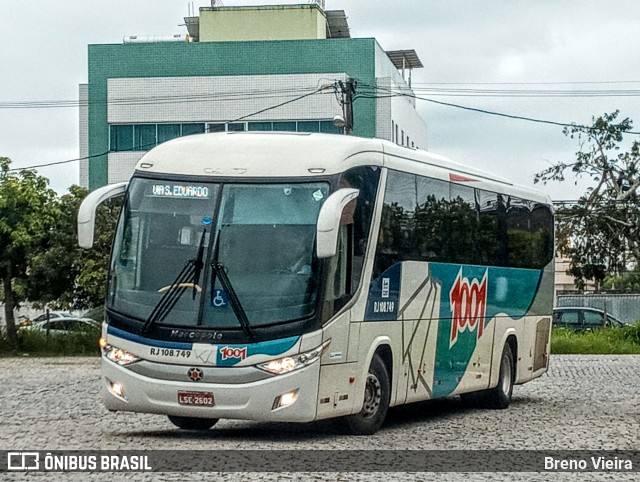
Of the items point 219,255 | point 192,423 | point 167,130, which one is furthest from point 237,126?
point 219,255

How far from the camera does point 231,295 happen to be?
14828 mm

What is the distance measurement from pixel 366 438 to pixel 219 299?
7.94 ft

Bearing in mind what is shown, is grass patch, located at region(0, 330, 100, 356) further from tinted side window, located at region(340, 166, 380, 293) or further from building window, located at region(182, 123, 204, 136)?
building window, located at region(182, 123, 204, 136)

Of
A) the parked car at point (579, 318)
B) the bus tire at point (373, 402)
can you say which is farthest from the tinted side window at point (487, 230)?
the parked car at point (579, 318)

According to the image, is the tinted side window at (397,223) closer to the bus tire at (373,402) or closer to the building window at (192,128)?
the bus tire at (373,402)

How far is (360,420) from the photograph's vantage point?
1611 cm

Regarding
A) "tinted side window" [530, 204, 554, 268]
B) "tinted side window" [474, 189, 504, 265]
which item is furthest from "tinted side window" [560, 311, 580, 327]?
"tinted side window" [474, 189, 504, 265]

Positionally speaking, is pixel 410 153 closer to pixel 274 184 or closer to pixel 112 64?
pixel 274 184

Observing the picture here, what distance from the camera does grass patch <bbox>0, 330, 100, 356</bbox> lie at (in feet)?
132

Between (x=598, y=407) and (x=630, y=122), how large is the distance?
43.1 metres

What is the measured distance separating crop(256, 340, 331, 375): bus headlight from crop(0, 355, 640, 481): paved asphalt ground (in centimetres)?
78

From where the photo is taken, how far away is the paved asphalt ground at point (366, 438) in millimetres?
12711

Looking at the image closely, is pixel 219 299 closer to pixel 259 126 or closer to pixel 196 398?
pixel 196 398

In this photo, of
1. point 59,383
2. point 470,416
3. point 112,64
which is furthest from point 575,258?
point 470,416
